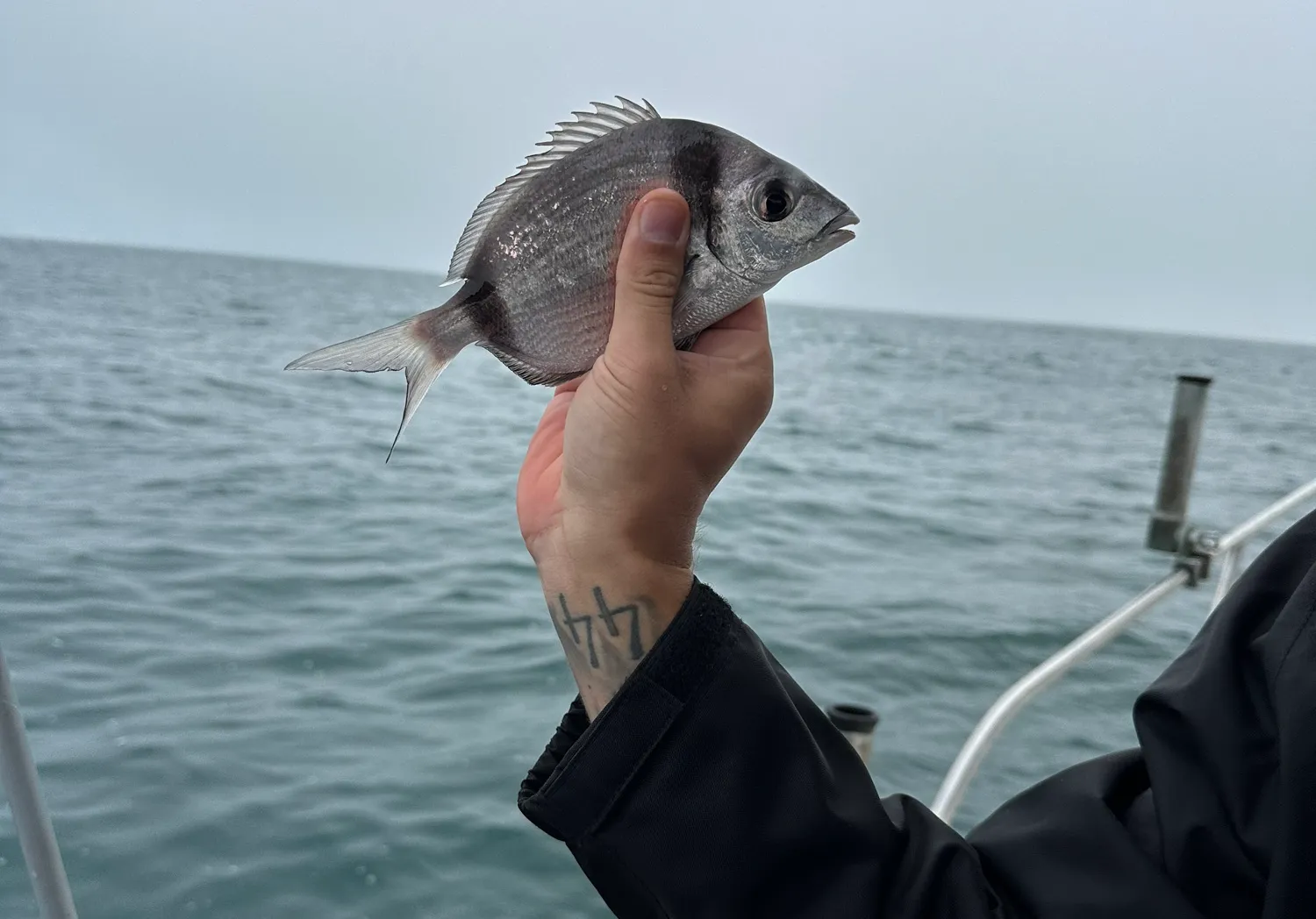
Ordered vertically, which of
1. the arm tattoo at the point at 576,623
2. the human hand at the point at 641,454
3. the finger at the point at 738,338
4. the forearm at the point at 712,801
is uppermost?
the finger at the point at 738,338

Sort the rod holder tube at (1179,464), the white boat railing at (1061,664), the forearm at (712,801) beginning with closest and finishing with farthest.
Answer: the forearm at (712,801) < the white boat railing at (1061,664) < the rod holder tube at (1179,464)

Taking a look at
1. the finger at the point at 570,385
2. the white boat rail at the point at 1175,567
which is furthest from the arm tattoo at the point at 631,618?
the white boat rail at the point at 1175,567

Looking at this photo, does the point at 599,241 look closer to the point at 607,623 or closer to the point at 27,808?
the point at 607,623

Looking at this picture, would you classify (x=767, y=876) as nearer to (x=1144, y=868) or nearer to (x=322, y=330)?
(x=1144, y=868)

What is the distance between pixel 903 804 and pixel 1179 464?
4.64 meters

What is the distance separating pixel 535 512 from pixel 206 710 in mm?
4083

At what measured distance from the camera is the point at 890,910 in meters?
1.07

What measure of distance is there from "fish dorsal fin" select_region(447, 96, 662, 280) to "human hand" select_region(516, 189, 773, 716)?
0.53 feet

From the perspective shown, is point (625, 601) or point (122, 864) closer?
point (625, 601)

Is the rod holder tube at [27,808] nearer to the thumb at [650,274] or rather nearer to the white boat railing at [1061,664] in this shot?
the thumb at [650,274]

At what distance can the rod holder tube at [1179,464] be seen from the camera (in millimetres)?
4898

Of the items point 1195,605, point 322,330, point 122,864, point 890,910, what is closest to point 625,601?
point 890,910

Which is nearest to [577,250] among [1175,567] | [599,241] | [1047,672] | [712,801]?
[599,241]

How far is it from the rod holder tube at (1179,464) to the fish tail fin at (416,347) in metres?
4.68
